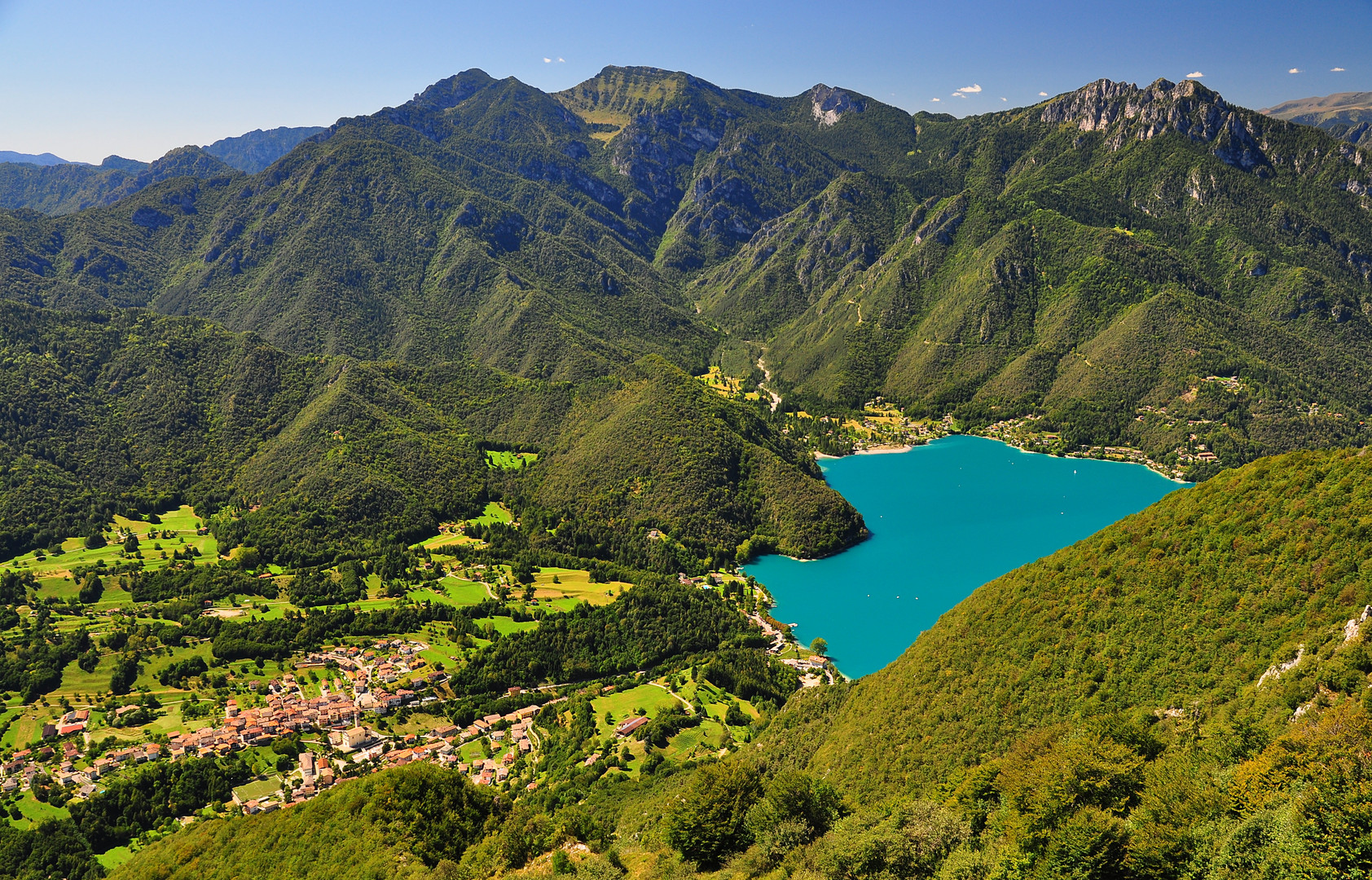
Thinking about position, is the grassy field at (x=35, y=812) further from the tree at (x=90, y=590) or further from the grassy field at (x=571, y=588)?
the grassy field at (x=571, y=588)

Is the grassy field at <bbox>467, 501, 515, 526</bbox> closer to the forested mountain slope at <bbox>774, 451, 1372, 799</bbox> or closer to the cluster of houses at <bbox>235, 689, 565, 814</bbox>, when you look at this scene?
the cluster of houses at <bbox>235, 689, 565, 814</bbox>

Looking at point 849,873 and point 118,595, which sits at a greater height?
point 849,873

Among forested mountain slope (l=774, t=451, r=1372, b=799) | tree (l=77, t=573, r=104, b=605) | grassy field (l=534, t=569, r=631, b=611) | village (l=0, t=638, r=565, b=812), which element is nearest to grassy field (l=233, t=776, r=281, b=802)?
village (l=0, t=638, r=565, b=812)

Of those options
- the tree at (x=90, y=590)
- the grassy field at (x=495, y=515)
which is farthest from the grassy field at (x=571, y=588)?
the tree at (x=90, y=590)

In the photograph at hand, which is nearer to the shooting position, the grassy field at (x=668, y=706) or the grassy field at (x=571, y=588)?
the grassy field at (x=668, y=706)

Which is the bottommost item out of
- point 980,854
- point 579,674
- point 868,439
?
point 579,674

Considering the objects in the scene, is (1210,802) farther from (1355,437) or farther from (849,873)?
(1355,437)

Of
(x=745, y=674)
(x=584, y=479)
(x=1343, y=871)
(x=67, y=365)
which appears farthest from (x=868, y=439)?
(x=67, y=365)
